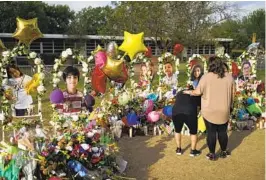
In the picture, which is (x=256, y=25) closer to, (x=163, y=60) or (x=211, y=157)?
(x=163, y=60)

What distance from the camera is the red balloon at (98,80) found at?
247 inches

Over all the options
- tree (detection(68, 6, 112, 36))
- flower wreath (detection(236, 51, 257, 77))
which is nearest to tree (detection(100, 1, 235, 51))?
flower wreath (detection(236, 51, 257, 77))

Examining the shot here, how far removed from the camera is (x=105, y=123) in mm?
6180

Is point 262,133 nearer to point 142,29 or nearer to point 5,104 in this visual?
point 5,104

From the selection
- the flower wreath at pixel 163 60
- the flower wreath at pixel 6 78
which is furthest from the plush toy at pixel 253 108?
the flower wreath at pixel 6 78

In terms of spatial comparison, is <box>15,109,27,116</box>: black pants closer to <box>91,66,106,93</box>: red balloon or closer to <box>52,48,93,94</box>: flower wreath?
<box>52,48,93,94</box>: flower wreath

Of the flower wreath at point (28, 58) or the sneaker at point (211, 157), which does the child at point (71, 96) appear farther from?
the sneaker at point (211, 157)

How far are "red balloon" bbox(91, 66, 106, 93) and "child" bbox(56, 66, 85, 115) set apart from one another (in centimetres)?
42

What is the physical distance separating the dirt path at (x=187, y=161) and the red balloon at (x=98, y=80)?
1.12 metres

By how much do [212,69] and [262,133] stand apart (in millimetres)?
2728

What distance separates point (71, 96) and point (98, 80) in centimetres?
59

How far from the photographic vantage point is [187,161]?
5836mm

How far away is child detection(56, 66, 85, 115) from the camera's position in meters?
5.91

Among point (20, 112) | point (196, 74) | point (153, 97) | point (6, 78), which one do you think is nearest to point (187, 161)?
point (196, 74)
